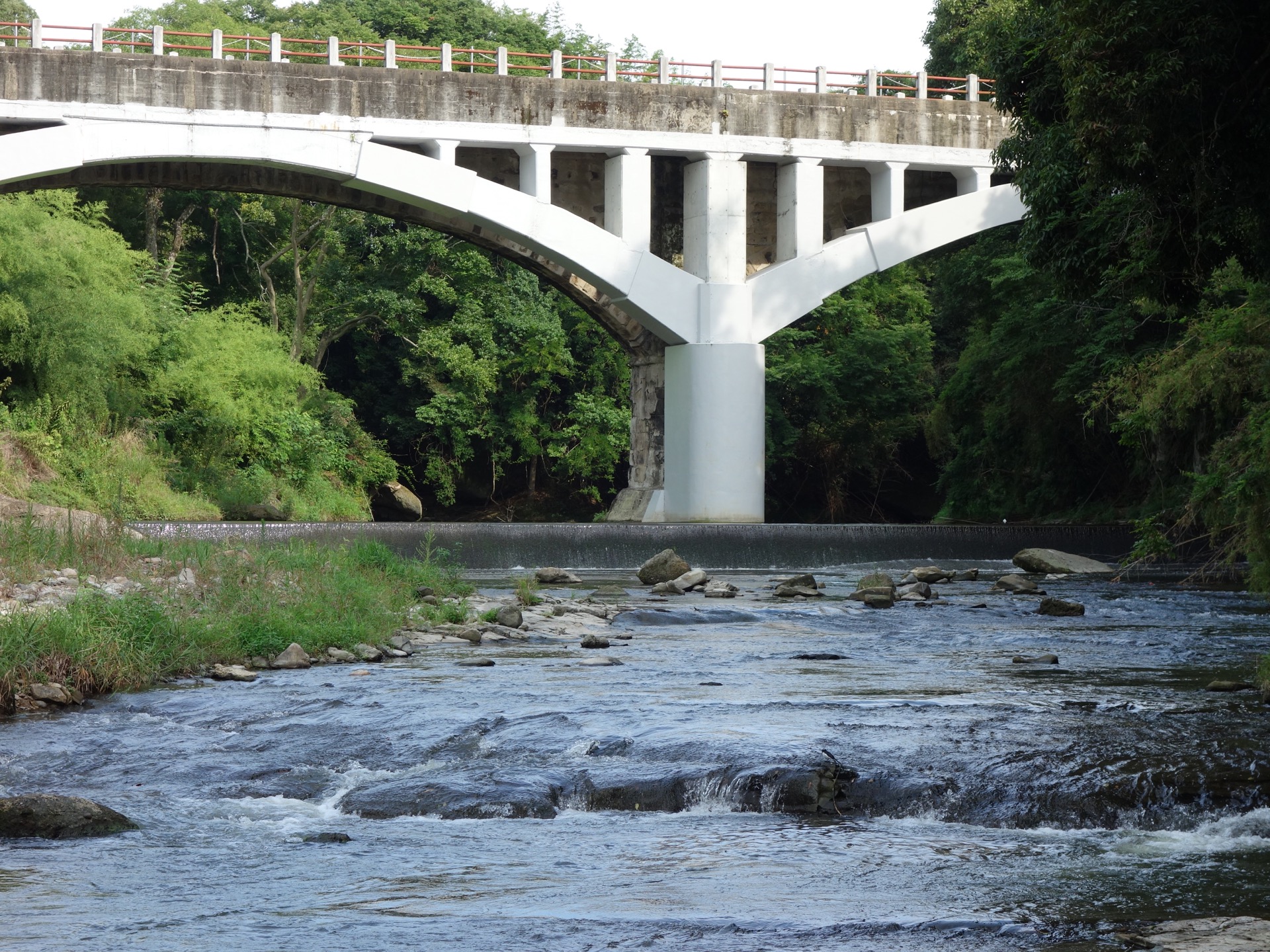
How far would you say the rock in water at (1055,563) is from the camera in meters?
23.6

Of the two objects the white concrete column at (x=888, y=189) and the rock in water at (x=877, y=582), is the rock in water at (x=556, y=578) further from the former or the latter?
the white concrete column at (x=888, y=189)

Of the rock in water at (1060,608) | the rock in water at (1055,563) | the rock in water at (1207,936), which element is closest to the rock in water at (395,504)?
the rock in water at (1055,563)

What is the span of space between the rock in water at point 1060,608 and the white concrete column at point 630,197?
1268 cm

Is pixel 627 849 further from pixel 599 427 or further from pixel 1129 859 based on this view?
pixel 599 427

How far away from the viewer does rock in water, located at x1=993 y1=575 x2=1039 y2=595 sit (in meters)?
19.4

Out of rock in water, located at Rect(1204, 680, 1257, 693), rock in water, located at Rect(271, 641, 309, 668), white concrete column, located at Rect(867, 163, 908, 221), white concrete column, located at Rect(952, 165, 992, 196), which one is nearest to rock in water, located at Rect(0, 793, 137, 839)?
rock in water, located at Rect(271, 641, 309, 668)

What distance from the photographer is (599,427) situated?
3875 centimetres

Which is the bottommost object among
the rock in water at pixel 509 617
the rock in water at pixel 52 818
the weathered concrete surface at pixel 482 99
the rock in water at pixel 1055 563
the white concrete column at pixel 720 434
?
the rock in water at pixel 1055 563

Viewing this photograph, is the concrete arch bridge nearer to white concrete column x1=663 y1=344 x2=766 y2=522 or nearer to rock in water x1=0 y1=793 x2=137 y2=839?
white concrete column x1=663 y1=344 x2=766 y2=522

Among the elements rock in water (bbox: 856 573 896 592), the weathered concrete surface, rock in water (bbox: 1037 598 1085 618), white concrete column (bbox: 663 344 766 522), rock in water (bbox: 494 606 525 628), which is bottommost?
rock in water (bbox: 1037 598 1085 618)

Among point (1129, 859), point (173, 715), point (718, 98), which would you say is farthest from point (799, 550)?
point (1129, 859)

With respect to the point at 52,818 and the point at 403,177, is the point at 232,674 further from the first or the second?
the point at 403,177

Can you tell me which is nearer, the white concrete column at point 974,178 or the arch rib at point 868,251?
the arch rib at point 868,251

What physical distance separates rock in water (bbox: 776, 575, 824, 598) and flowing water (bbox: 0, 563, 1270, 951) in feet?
21.8
